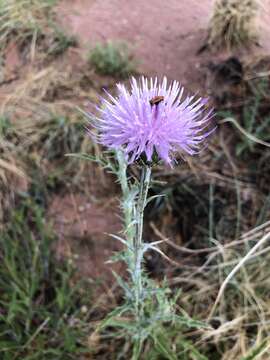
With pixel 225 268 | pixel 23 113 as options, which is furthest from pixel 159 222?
pixel 23 113

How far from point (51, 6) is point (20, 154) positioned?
143cm

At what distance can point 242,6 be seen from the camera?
3.10m

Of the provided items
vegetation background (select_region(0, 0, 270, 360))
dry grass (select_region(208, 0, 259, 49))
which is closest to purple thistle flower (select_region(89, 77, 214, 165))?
vegetation background (select_region(0, 0, 270, 360))

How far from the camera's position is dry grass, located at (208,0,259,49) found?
10.1 ft

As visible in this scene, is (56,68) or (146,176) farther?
(56,68)

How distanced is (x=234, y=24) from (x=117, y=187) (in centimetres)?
133

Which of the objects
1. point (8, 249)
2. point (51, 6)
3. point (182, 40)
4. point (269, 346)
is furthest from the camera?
point (51, 6)

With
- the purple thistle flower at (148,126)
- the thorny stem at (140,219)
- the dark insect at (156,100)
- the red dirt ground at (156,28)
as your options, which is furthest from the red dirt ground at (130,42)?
the dark insect at (156,100)

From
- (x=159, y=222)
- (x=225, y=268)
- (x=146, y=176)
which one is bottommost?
(x=225, y=268)

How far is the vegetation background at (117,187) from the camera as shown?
7.64ft

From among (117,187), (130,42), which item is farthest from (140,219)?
(130,42)

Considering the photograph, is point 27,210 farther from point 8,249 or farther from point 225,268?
point 225,268

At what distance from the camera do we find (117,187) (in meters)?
2.86

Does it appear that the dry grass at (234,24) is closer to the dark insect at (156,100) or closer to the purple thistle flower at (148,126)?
the purple thistle flower at (148,126)
